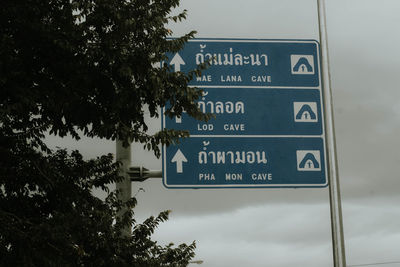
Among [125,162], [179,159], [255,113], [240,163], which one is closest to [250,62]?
[255,113]

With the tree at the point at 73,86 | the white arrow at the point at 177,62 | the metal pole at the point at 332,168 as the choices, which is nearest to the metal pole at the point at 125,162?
the tree at the point at 73,86

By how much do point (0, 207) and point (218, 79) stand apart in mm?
3073

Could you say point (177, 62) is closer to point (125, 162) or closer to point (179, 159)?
point (179, 159)

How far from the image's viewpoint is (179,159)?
308 inches

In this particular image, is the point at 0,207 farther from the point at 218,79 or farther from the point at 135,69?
the point at 218,79

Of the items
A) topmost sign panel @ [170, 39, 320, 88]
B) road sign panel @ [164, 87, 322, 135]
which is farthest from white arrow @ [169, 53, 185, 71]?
road sign panel @ [164, 87, 322, 135]

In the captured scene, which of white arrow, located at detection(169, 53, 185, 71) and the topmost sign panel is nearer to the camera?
the topmost sign panel

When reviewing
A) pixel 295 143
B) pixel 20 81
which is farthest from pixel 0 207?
pixel 295 143

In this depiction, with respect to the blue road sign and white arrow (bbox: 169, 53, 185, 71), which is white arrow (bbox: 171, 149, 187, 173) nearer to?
the blue road sign

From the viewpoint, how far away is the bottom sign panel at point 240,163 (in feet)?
25.5

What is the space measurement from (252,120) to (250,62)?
2.35 ft

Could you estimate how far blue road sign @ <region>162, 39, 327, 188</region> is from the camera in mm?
7816

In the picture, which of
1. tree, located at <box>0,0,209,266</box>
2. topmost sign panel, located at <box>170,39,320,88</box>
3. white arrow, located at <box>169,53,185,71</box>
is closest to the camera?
tree, located at <box>0,0,209,266</box>

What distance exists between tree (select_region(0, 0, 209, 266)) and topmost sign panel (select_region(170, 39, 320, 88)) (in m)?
0.23
